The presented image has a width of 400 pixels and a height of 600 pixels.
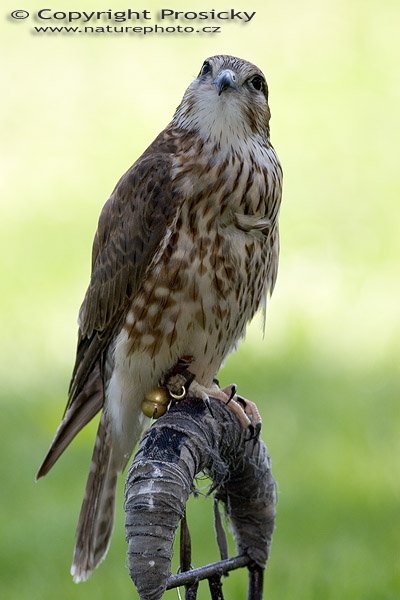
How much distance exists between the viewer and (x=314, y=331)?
282 inches

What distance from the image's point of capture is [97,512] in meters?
3.76

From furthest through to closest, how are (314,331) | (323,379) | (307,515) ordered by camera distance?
(314,331) < (323,379) < (307,515)

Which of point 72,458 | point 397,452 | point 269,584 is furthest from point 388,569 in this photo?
point 72,458

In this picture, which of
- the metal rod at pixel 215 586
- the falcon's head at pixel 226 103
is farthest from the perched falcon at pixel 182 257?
the metal rod at pixel 215 586

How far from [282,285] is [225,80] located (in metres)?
4.16

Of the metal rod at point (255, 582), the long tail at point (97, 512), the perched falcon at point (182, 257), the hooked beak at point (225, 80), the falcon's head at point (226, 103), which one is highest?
the falcon's head at point (226, 103)

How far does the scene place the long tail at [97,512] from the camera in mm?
3697

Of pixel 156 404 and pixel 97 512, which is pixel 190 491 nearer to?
pixel 156 404

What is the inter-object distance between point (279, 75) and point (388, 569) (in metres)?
6.47

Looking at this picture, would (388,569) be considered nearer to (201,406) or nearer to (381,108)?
(201,406)

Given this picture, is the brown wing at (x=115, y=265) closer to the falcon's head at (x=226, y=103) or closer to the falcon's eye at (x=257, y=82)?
the falcon's head at (x=226, y=103)

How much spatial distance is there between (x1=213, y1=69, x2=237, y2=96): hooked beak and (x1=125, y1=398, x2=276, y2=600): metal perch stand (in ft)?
2.57

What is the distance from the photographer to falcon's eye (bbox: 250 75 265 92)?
3.54 meters
